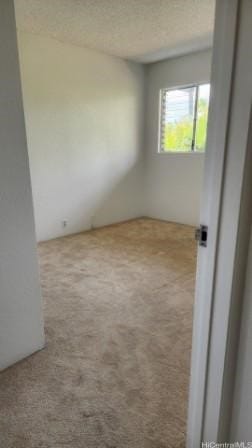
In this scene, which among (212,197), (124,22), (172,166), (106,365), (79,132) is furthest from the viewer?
(172,166)

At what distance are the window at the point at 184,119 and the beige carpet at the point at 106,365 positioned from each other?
2371 mm

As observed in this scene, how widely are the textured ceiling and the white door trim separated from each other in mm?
2488

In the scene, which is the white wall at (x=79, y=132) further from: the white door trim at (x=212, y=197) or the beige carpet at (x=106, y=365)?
the white door trim at (x=212, y=197)

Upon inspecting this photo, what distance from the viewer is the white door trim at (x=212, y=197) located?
0.75m

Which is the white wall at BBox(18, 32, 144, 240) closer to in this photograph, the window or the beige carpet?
the window

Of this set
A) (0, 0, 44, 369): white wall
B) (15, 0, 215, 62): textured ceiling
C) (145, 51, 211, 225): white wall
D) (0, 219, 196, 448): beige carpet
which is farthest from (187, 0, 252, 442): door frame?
(145, 51, 211, 225): white wall

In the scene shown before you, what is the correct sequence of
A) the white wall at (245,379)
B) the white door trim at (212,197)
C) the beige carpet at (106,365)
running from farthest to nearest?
the beige carpet at (106,365) < the white wall at (245,379) < the white door trim at (212,197)

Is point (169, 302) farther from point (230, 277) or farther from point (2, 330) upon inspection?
point (230, 277)

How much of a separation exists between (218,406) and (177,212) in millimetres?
4243

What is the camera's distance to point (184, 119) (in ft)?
15.4


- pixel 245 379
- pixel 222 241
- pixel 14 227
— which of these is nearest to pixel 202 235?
pixel 222 241

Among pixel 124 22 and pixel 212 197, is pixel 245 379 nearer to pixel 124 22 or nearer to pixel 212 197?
pixel 212 197

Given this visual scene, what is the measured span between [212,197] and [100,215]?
4.08m

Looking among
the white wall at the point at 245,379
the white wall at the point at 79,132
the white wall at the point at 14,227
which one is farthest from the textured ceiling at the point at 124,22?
the white wall at the point at 245,379
